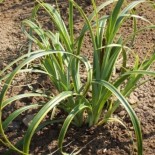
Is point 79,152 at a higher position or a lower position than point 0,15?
lower

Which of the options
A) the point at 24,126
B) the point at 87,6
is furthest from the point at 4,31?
the point at 24,126

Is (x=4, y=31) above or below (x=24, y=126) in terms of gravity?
above

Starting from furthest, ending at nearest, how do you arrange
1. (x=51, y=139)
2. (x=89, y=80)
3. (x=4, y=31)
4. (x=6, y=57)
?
(x=4, y=31) < (x=6, y=57) < (x=51, y=139) < (x=89, y=80)

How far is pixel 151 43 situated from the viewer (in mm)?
2018

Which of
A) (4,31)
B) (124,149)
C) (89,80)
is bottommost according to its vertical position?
(124,149)

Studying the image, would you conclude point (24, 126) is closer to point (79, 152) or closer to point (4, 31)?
point (79, 152)

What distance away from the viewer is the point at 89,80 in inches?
52.1

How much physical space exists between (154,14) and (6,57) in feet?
2.88

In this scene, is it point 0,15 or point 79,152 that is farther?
point 0,15

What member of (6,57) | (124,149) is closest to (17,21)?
(6,57)

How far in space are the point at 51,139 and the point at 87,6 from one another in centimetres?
101

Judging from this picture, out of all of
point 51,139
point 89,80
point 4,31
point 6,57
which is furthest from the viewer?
point 4,31

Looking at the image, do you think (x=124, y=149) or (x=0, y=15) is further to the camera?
(x=0, y=15)

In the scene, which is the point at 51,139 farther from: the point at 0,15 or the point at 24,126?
the point at 0,15
